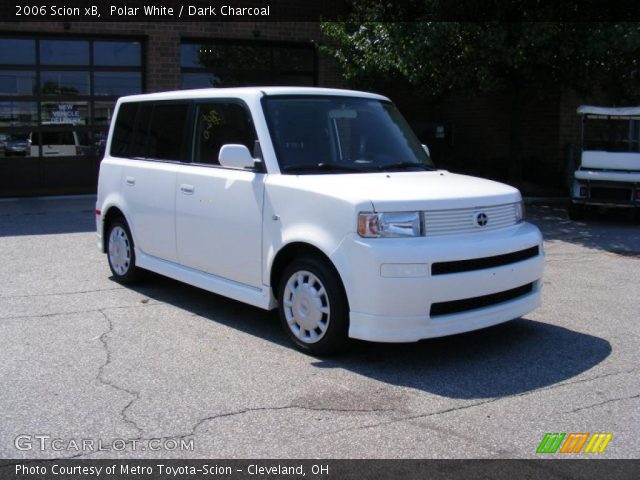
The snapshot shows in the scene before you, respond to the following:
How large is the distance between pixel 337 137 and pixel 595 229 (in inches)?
299

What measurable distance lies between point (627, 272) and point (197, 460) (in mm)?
6527

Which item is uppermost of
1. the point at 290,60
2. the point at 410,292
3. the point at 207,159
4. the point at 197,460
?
the point at 290,60

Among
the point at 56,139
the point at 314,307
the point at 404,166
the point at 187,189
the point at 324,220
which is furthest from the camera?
the point at 56,139

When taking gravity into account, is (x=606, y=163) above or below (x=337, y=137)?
below

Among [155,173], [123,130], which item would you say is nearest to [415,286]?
[155,173]

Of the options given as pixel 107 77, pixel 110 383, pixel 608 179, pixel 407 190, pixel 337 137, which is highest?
pixel 107 77

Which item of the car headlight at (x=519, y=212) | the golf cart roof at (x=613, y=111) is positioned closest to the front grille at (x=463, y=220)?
the car headlight at (x=519, y=212)

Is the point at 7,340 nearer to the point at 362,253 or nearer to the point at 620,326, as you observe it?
the point at 362,253

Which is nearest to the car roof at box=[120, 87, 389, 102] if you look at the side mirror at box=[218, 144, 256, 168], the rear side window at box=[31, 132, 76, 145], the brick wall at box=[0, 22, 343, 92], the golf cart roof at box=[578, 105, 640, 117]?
the side mirror at box=[218, 144, 256, 168]

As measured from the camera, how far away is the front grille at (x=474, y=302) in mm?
4934

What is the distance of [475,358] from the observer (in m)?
5.24

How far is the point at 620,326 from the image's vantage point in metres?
6.13

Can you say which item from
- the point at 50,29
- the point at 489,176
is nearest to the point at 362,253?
the point at 50,29

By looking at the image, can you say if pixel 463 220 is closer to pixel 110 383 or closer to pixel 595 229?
pixel 110 383
